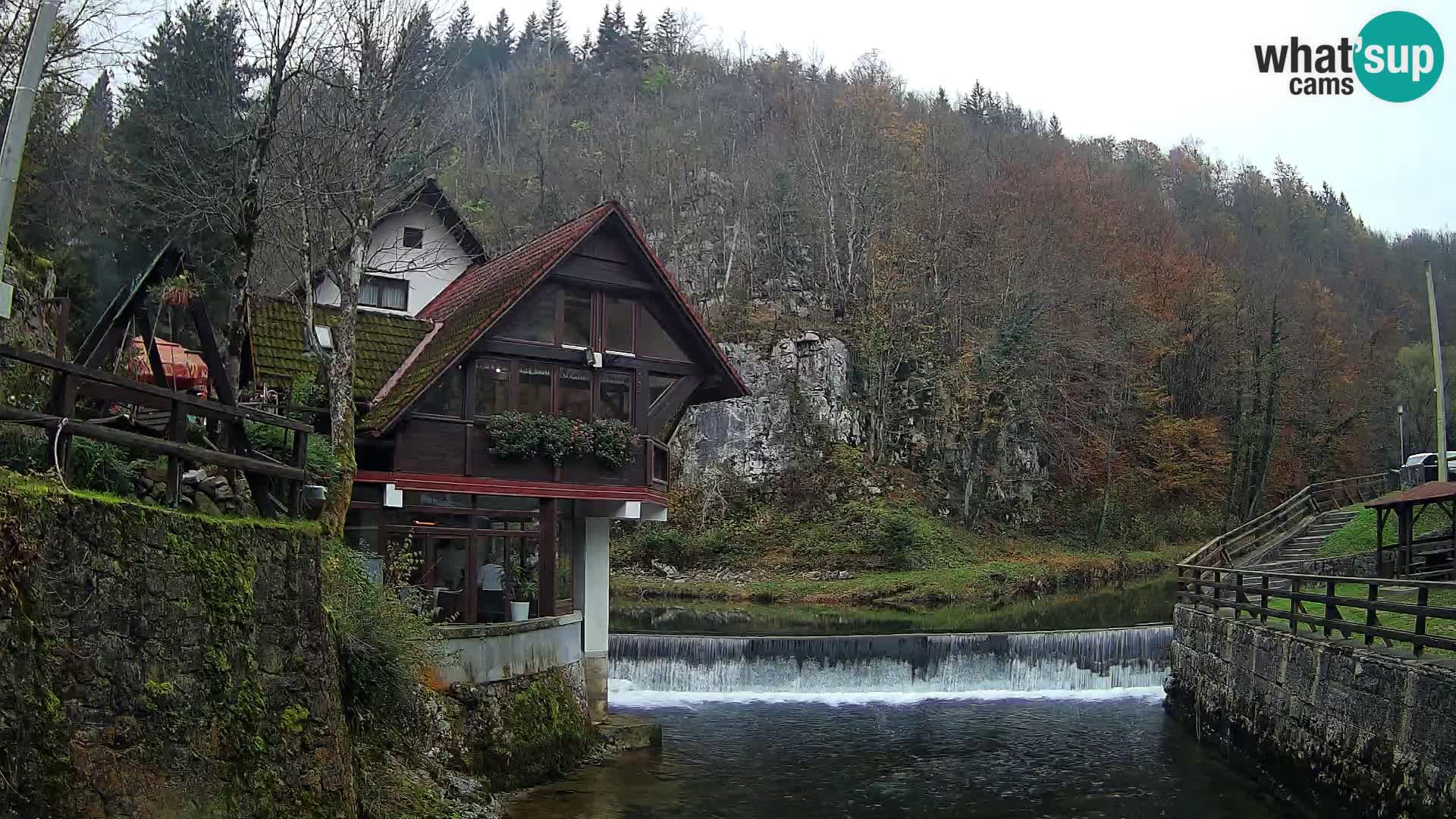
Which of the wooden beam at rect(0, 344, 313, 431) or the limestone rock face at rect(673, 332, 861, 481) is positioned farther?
the limestone rock face at rect(673, 332, 861, 481)

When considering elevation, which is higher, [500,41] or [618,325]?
[500,41]

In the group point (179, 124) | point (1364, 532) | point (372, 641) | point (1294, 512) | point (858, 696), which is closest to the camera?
point (372, 641)

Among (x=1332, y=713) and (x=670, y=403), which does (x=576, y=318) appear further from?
(x=1332, y=713)

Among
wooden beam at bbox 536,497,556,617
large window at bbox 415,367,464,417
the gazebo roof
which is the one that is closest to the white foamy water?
wooden beam at bbox 536,497,556,617

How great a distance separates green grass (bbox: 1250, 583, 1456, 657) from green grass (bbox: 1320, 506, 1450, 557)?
18.0 ft

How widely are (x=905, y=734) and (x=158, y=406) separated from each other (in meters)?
14.6

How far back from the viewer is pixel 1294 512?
39406mm

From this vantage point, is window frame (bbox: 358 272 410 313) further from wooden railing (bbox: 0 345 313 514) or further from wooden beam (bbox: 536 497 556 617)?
wooden railing (bbox: 0 345 313 514)

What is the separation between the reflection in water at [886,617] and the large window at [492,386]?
40.7 feet

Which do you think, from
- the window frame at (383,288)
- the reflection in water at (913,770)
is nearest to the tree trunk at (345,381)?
the reflection in water at (913,770)

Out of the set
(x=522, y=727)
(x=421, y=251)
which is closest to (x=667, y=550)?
(x=421, y=251)

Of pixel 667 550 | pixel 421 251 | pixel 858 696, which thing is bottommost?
pixel 858 696

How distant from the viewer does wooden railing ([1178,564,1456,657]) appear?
44.5 feet

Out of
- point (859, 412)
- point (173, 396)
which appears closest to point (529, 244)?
point (173, 396)
